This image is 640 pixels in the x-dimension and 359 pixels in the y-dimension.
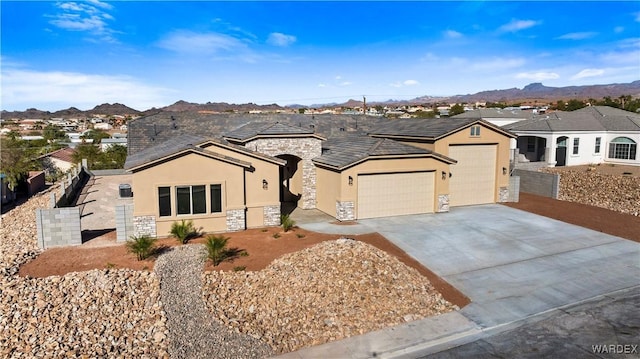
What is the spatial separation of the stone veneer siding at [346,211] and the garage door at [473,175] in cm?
629

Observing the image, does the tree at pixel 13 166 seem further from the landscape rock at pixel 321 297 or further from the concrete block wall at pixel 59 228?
the landscape rock at pixel 321 297

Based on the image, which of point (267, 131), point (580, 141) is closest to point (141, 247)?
point (267, 131)

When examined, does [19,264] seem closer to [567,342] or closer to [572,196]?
[567,342]

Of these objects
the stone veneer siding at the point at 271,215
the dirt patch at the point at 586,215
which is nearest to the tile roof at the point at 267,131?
the stone veneer siding at the point at 271,215

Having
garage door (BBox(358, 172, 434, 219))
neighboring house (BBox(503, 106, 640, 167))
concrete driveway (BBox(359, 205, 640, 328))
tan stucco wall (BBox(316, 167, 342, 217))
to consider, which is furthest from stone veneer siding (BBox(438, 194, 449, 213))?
neighboring house (BBox(503, 106, 640, 167))

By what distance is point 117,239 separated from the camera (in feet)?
52.5

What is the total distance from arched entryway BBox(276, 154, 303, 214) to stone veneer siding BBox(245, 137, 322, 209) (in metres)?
0.34

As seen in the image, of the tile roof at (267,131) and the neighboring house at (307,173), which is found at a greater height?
the tile roof at (267,131)

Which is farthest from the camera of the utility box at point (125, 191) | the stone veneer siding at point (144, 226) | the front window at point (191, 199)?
the utility box at point (125, 191)

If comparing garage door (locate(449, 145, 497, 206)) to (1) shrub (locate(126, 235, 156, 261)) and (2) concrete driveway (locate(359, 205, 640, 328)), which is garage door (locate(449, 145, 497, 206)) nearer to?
(2) concrete driveway (locate(359, 205, 640, 328))

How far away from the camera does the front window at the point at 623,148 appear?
34.8 meters

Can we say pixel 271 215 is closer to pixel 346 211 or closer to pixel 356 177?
pixel 346 211

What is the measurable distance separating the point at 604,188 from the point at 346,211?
17661mm

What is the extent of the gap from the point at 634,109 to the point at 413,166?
58.3 metres
